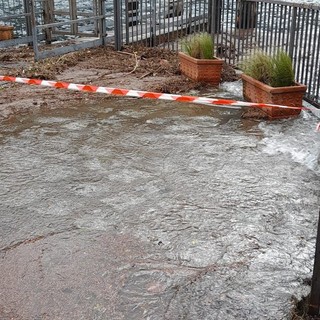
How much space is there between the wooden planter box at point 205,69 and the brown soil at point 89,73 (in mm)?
154

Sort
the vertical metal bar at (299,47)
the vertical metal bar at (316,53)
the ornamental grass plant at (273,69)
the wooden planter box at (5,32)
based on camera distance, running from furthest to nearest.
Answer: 1. the wooden planter box at (5,32)
2. the vertical metal bar at (299,47)
3. the vertical metal bar at (316,53)
4. the ornamental grass plant at (273,69)

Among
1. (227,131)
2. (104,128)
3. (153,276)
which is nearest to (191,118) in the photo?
(227,131)

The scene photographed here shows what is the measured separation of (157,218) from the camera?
13.4 ft

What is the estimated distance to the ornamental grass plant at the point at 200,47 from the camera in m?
8.49

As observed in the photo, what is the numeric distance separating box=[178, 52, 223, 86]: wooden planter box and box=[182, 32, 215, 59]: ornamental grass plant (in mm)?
137

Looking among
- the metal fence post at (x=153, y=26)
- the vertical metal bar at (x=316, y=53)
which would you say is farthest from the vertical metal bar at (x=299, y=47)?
the metal fence post at (x=153, y=26)

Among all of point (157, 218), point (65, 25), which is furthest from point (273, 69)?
point (65, 25)

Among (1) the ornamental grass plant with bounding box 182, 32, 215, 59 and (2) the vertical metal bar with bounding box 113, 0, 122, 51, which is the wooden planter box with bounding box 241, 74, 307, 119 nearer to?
(1) the ornamental grass plant with bounding box 182, 32, 215, 59

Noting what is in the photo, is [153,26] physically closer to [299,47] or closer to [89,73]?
[89,73]

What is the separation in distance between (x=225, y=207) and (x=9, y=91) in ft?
16.0

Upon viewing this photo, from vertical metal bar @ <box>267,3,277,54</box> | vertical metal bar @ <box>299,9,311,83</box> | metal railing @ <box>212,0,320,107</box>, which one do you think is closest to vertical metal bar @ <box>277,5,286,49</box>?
metal railing @ <box>212,0,320,107</box>

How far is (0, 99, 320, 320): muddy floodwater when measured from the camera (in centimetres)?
315

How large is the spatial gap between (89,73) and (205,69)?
84.1 inches

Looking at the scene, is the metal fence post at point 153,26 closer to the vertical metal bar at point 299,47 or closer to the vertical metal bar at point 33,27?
the vertical metal bar at point 33,27
